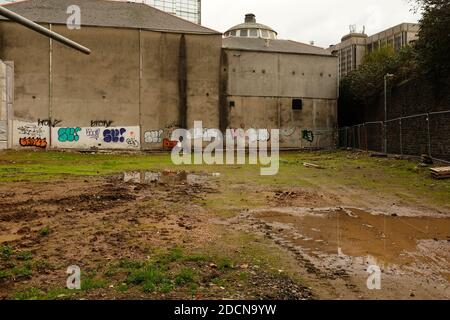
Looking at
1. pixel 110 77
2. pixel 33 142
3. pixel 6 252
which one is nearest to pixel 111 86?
pixel 110 77

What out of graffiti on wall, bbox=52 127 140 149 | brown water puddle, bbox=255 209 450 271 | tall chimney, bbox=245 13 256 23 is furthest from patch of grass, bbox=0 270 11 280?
tall chimney, bbox=245 13 256 23

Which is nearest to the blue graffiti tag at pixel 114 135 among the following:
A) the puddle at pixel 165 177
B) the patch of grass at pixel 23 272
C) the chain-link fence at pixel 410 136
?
the puddle at pixel 165 177

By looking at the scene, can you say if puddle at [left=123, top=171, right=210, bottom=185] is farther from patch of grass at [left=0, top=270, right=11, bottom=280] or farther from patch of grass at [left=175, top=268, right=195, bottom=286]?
patch of grass at [left=0, top=270, right=11, bottom=280]

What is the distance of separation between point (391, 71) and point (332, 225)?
2448 cm

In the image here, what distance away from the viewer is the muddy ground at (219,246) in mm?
4855

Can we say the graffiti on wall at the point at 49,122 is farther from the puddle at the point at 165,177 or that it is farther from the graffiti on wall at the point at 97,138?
the puddle at the point at 165,177

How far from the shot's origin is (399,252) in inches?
258

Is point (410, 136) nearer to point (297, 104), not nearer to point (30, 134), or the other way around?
point (297, 104)

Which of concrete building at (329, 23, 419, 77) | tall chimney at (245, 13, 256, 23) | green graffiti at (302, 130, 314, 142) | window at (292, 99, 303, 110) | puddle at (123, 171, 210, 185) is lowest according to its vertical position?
puddle at (123, 171, 210, 185)

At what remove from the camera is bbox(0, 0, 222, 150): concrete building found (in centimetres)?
3241

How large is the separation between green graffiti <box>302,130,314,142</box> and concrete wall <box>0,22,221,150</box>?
8.36 m

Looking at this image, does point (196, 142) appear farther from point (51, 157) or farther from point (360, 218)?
point (360, 218)

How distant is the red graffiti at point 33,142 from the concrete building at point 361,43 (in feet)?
109
